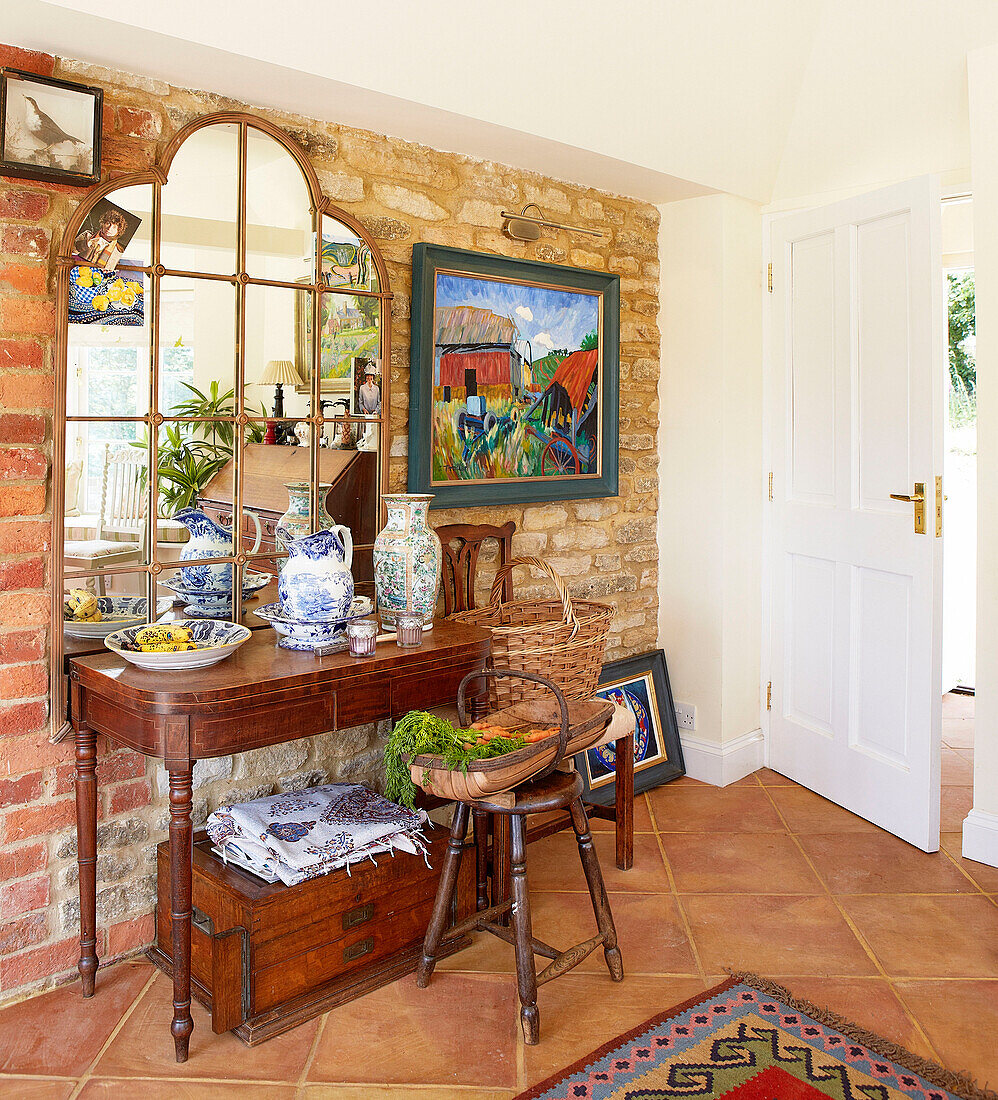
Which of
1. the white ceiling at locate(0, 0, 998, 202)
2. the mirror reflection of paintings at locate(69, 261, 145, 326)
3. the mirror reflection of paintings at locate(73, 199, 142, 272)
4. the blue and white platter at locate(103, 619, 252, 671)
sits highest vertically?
the white ceiling at locate(0, 0, 998, 202)

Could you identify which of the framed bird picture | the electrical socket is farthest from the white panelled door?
the framed bird picture

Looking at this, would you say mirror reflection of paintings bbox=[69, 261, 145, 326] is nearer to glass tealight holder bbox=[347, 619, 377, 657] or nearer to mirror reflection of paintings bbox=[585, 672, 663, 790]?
glass tealight holder bbox=[347, 619, 377, 657]

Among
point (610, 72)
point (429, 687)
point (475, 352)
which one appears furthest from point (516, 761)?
point (610, 72)

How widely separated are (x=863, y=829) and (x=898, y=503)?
1279 millimetres

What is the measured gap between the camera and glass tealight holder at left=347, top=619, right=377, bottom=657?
2.68m

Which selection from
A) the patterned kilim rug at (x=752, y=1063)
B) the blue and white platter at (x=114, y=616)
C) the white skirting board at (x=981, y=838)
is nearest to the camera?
the patterned kilim rug at (x=752, y=1063)

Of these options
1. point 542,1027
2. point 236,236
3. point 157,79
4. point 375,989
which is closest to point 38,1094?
point 375,989

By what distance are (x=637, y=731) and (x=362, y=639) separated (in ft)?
6.22

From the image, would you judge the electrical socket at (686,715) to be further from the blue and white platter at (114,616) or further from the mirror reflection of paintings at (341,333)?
the blue and white platter at (114,616)

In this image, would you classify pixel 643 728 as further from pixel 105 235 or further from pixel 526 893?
pixel 105 235

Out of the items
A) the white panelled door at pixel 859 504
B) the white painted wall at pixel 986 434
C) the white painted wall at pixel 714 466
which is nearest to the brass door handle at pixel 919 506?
the white panelled door at pixel 859 504

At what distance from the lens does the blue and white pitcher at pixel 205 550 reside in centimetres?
288

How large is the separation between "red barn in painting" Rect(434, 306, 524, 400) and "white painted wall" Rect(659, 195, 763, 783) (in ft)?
3.06

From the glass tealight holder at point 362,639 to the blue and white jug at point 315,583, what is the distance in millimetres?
77
